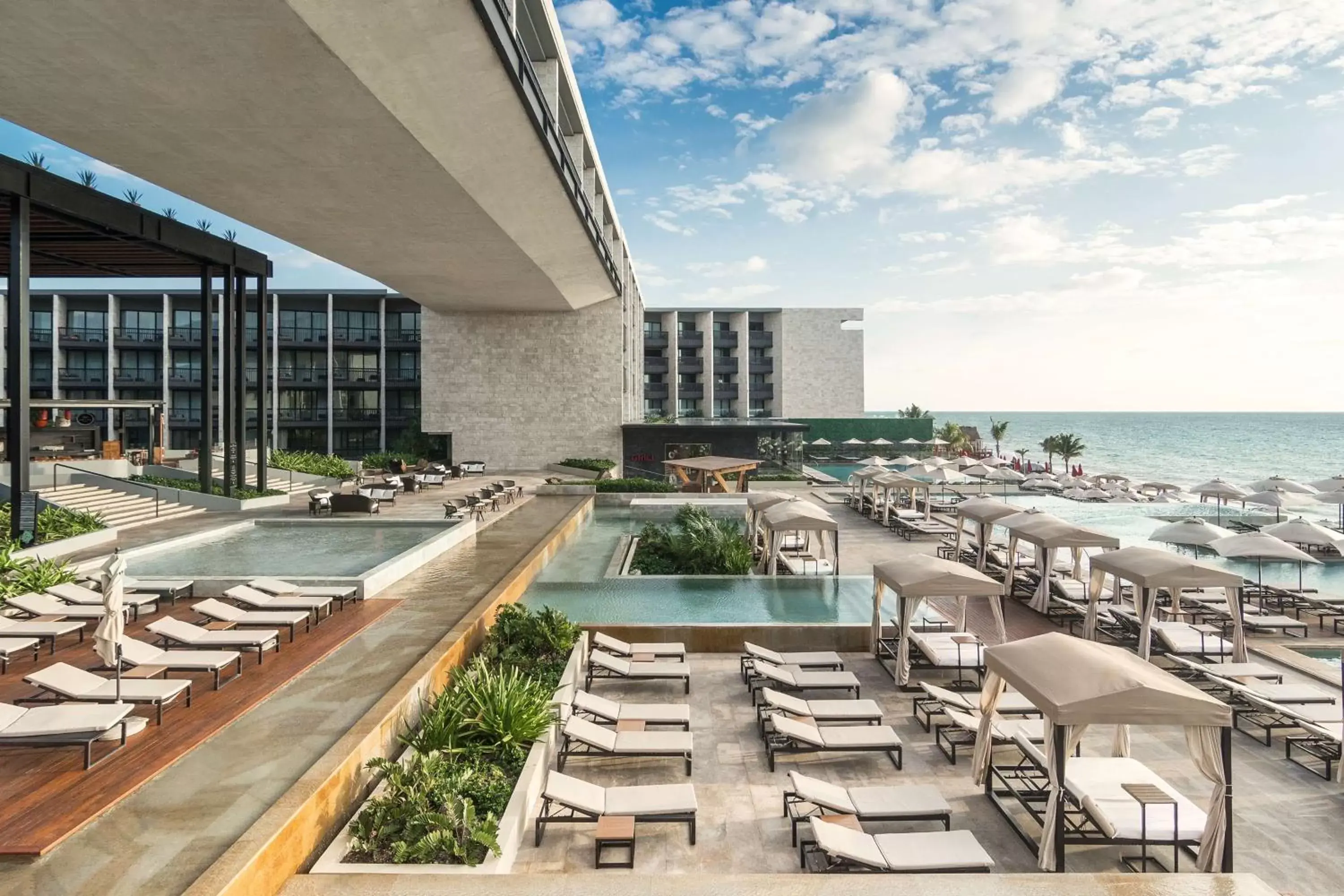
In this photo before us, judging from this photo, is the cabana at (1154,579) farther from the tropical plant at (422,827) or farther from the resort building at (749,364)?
the resort building at (749,364)

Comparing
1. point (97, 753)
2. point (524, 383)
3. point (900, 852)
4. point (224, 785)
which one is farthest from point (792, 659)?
point (524, 383)

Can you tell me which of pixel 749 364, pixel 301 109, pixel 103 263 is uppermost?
pixel 301 109

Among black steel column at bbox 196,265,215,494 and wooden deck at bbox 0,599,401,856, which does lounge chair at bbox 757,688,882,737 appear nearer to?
wooden deck at bbox 0,599,401,856

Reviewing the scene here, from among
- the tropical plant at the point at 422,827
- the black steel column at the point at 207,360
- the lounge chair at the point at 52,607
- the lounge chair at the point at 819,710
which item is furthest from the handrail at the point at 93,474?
the lounge chair at the point at 819,710

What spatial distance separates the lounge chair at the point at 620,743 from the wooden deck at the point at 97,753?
2.97m

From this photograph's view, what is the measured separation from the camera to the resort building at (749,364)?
2174 inches

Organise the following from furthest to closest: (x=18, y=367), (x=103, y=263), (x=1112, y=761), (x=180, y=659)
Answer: (x=103, y=263) < (x=18, y=367) < (x=180, y=659) < (x=1112, y=761)

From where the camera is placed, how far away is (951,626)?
1070cm

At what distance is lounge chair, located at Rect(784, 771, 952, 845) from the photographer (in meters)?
5.63

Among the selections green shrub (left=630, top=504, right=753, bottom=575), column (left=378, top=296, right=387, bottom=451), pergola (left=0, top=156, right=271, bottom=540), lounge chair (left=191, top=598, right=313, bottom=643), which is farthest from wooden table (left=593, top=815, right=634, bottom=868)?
column (left=378, top=296, right=387, bottom=451)

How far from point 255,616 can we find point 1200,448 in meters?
137

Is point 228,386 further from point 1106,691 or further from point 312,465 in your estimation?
point 1106,691

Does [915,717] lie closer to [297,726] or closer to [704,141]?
[297,726]

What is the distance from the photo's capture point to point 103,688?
6.38 meters
